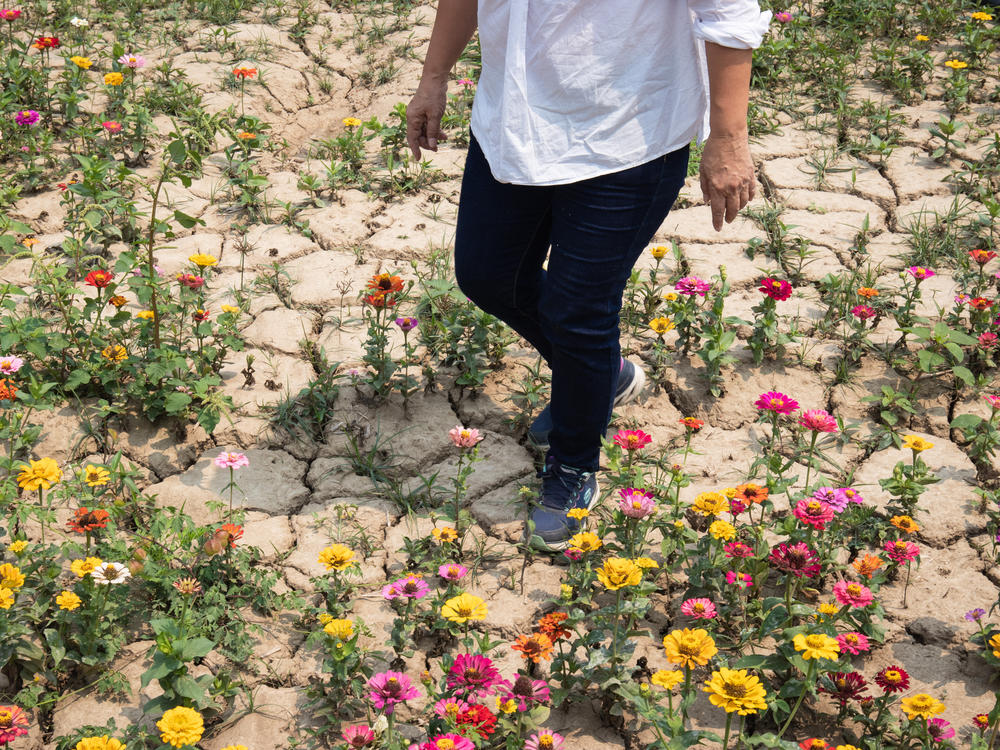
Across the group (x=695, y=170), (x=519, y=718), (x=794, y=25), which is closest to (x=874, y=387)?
(x=695, y=170)

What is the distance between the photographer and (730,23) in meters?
1.86

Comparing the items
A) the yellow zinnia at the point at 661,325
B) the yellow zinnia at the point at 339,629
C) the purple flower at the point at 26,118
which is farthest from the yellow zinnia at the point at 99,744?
the purple flower at the point at 26,118

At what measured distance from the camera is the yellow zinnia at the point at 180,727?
1.81 m

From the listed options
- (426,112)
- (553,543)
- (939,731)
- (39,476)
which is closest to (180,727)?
(39,476)

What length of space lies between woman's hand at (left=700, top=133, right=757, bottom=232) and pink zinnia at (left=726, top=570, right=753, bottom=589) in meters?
0.77

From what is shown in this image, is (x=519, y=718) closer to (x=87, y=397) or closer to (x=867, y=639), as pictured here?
(x=867, y=639)

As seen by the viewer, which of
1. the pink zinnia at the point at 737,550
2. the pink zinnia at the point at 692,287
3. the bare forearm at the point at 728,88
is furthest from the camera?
the pink zinnia at the point at 692,287

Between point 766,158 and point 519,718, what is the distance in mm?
2935

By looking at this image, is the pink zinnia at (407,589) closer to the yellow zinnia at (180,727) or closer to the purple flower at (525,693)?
the purple flower at (525,693)

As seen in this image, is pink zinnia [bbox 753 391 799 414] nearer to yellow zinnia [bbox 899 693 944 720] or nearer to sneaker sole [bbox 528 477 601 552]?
sneaker sole [bbox 528 477 601 552]

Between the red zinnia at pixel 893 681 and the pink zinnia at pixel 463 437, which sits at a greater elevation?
the pink zinnia at pixel 463 437

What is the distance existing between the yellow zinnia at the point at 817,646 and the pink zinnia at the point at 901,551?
45 cm

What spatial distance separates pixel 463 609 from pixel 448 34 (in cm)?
133

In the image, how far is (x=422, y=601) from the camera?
7.59 feet
